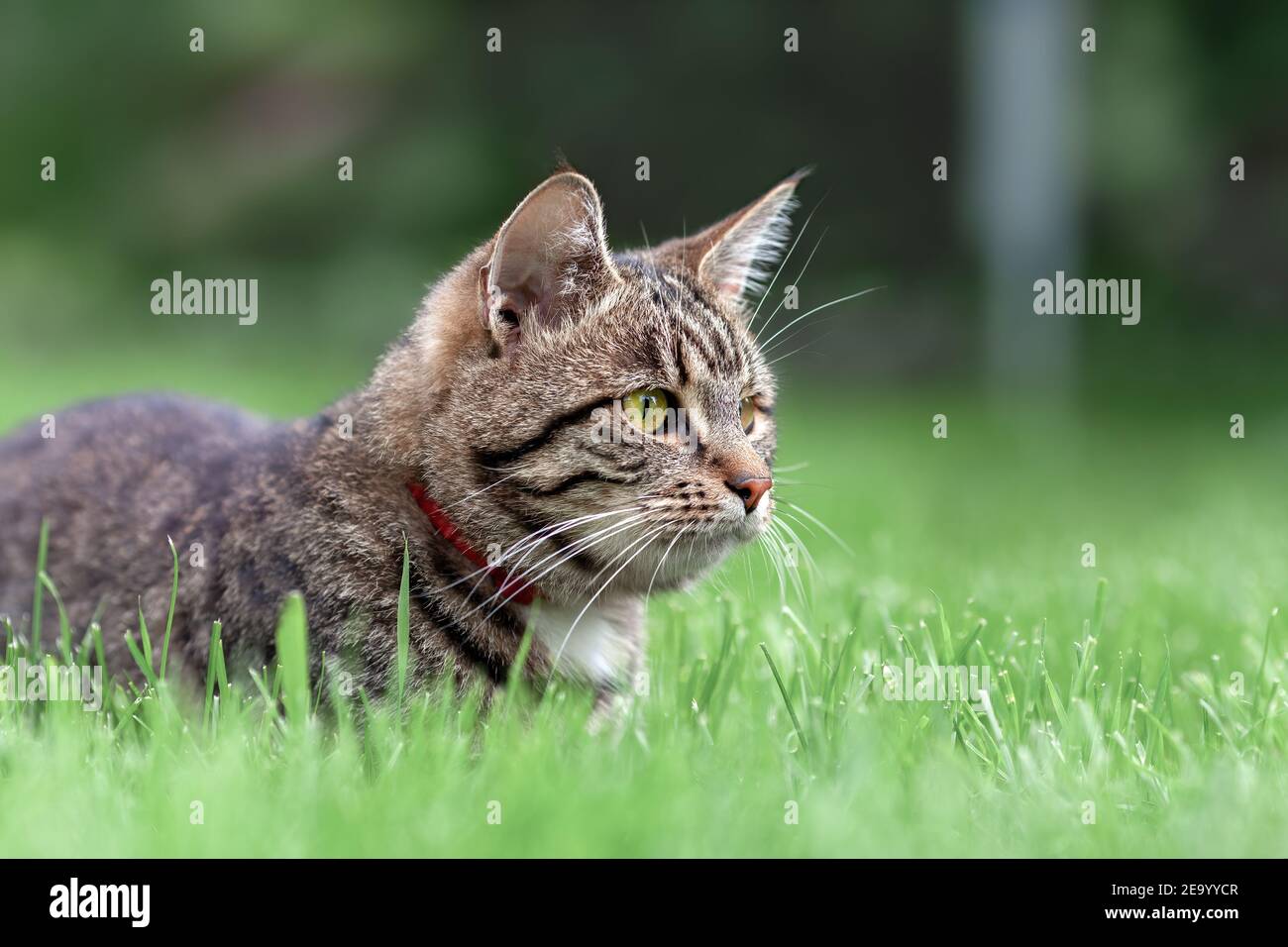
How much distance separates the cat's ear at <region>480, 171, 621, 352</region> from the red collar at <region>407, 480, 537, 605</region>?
14.5 inches

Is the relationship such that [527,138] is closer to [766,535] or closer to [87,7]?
[87,7]

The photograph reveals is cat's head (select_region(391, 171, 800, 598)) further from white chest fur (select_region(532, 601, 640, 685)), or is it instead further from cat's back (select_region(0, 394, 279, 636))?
cat's back (select_region(0, 394, 279, 636))

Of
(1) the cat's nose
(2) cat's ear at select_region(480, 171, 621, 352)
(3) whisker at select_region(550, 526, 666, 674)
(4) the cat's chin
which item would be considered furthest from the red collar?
(1) the cat's nose

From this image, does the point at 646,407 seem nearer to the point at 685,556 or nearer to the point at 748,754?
the point at 685,556

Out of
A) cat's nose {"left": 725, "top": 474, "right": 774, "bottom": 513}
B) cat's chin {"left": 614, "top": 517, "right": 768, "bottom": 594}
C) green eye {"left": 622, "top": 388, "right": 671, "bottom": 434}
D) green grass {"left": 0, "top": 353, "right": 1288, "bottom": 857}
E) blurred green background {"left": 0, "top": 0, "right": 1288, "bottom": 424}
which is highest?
blurred green background {"left": 0, "top": 0, "right": 1288, "bottom": 424}

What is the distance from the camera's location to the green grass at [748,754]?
1.99 metres

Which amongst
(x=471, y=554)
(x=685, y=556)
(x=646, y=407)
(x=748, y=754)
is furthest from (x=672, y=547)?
(x=748, y=754)

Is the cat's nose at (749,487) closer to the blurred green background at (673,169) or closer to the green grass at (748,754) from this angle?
the green grass at (748,754)

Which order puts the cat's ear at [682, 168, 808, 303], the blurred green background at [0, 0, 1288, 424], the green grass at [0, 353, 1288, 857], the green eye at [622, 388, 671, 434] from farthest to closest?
the blurred green background at [0, 0, 1288, 424]
the cat's ear at [682, 168, 808, 303]
the green eye at [622, 388, 671, 434]
the green grass at [0, 353, 1288, 857]

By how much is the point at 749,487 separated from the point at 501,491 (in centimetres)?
52

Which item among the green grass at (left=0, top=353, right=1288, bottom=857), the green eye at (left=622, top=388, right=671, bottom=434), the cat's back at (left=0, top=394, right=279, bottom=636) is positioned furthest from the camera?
the cat's back at (left=0, top=394, right=279, bottom=636)

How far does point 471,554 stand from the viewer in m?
2.77

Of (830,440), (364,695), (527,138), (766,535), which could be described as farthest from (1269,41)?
(364,695)

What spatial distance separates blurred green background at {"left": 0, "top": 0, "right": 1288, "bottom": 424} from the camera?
33.7ft
